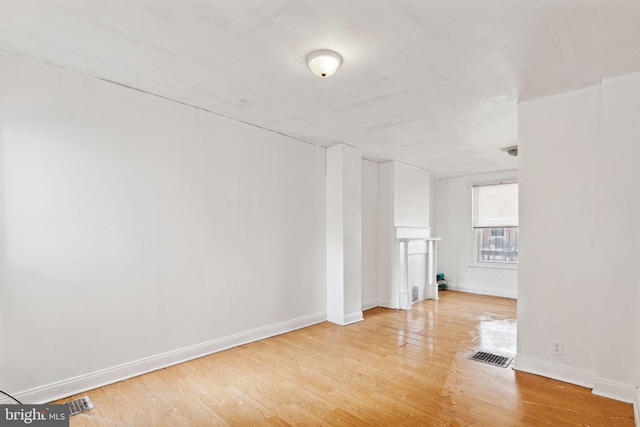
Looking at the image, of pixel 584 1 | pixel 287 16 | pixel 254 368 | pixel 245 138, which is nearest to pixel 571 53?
pixel 584 1

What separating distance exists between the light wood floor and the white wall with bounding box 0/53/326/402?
377mm

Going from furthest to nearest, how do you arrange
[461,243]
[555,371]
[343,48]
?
[461,243], [555,371], [343,48]

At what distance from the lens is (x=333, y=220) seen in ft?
15.5

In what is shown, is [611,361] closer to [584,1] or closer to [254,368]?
[584,1]

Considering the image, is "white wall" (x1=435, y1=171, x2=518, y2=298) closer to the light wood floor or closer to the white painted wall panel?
the light wood floor

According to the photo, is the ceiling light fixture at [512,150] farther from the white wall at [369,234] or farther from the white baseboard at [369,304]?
the white baseboard at [369,304]

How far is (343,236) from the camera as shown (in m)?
4.63

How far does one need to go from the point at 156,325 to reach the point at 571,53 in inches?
161

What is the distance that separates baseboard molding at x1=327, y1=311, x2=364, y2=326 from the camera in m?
4.56

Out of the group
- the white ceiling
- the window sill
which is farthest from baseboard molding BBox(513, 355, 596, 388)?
the window sill

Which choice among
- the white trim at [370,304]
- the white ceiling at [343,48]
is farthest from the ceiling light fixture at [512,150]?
the white trim at [370,304]

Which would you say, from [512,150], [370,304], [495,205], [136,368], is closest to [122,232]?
[136,368]

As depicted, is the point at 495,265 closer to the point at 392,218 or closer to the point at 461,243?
the point at 461,243

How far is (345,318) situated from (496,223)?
4159 mm
